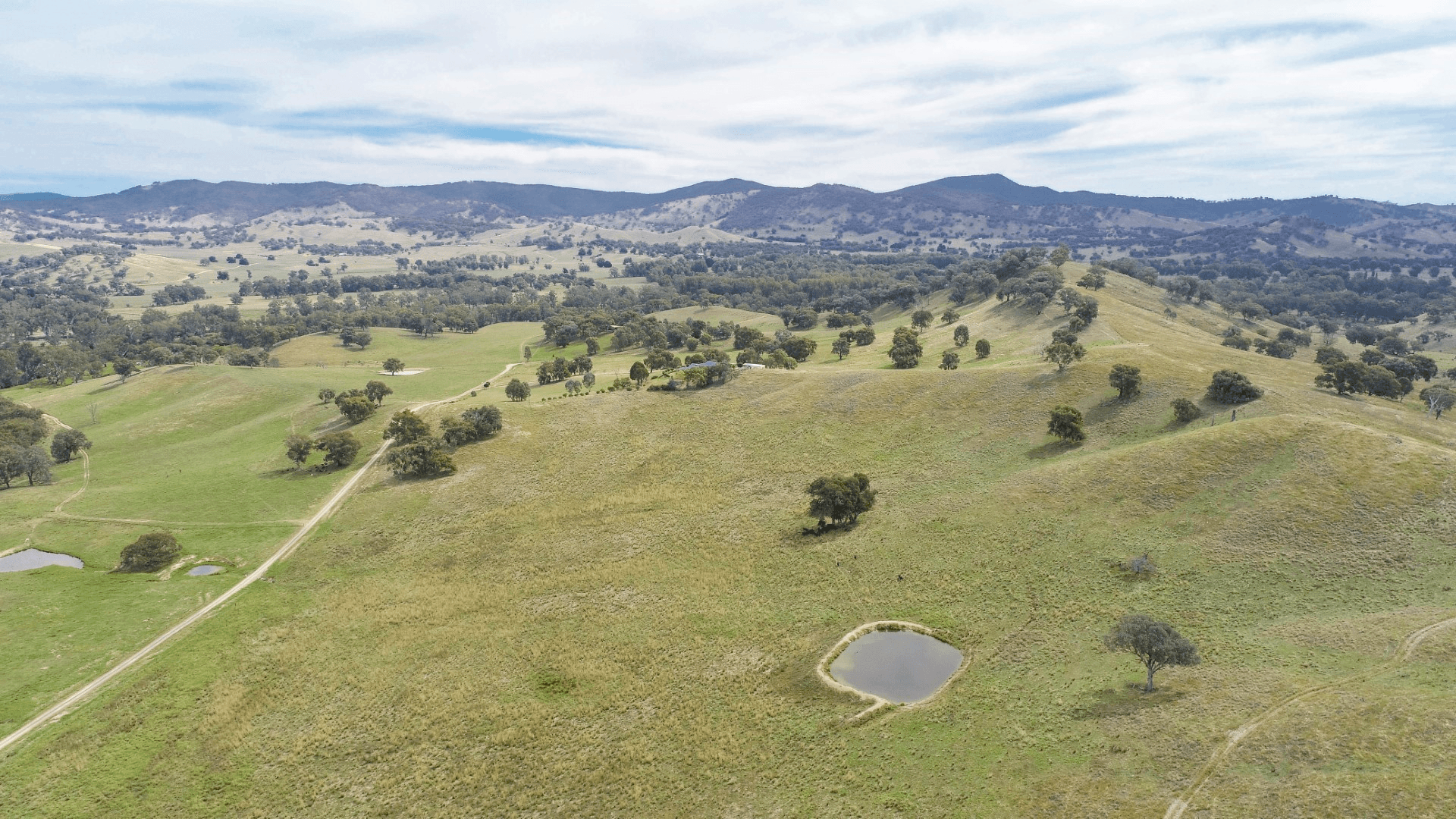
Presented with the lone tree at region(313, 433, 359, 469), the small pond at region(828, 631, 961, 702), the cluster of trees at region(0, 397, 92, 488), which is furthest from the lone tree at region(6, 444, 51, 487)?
the small pond at region(828, 631, 961, 702)

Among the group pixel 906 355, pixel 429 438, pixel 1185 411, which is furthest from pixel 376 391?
pixel 1185 411

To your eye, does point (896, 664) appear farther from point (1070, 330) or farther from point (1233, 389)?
point (1070, 330)

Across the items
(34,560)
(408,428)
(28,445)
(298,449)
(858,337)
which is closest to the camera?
(34,560)

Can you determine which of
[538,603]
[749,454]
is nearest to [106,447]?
[538,603]

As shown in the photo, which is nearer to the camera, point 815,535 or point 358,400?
point 815,535

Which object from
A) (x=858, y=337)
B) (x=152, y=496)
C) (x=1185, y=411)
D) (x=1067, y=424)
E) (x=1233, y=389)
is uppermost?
(x=1233, y=389)

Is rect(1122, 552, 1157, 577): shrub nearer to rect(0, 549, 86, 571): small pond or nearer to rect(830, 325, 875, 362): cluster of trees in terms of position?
rect(830, 325, 875, 362): cluster of trees

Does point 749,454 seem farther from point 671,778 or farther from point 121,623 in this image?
point 121,623
